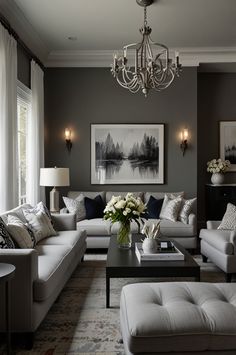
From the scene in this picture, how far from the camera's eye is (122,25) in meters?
5.29

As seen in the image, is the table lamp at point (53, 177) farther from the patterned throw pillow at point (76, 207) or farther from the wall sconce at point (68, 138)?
the wall sconce at point (68, 138)

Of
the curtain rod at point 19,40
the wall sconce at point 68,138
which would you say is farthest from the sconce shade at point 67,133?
the curtain rod at point 19,40

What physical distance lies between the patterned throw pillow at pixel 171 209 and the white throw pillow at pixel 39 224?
2119 mm

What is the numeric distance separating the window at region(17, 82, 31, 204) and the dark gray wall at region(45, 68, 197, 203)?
91 cm

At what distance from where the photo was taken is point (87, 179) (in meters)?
6.84

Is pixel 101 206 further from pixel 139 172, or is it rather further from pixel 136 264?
pixel 136 264

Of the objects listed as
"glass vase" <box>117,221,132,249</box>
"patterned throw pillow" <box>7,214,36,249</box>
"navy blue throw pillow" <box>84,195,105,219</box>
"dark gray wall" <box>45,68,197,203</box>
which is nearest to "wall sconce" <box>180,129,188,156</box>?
"dark gray wall" <box>45,68,197,203</box>

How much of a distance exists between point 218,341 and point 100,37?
16.4 ft

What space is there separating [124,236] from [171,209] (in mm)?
1895

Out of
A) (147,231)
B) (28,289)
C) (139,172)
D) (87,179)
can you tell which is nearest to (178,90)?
(139,172)

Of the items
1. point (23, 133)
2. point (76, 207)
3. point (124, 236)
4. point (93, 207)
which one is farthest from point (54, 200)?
point (124, 236)

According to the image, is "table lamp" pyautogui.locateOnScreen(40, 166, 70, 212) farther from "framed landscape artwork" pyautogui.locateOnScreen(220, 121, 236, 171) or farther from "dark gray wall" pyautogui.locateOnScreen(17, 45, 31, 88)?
"framed landscape artwork" pyautogui.locateOnScreen(220, 121, 236, 171)

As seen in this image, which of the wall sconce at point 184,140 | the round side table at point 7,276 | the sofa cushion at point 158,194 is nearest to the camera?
the round side table at point 7,276

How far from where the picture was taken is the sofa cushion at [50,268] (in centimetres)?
278
